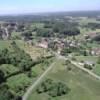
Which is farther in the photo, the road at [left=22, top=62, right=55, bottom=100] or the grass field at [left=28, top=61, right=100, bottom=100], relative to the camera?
the road at [left=22, top=62, right=55, bottom=100]

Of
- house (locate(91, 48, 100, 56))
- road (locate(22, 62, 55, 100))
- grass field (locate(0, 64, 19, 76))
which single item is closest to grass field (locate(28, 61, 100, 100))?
road (locate(22, 62, 55, 100))

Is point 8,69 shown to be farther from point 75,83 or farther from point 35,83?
point 75,83

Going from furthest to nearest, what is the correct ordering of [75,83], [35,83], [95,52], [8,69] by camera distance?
[95,52] → [8,69] → [75,83] → [35,83]

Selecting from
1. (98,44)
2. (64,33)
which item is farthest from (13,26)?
(98,44)

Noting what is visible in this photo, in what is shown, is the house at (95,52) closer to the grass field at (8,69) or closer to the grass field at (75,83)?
the grass field at (75,83)

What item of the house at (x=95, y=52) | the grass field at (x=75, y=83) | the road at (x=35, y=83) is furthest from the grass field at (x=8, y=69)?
the house at (x=95, y=52)

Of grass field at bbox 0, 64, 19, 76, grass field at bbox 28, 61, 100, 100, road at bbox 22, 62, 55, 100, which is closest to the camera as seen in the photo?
grass field at bbox 28, 61, 100, 100

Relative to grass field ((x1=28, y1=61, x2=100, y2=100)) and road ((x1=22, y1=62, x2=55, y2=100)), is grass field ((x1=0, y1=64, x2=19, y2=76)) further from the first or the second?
A: grass field ((x1=28, y1=61, x2=100, y2=100))

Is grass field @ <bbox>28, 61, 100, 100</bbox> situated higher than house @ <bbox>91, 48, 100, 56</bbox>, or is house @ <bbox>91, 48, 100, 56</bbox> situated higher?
grass field @ <bbox>28, 61, 100, 100</bbox>

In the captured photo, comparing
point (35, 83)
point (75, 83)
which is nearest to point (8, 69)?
point (35, 83)
